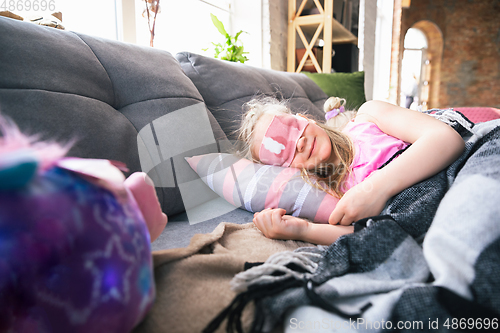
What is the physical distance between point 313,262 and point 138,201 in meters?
0.31

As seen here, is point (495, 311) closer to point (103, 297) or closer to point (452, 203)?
point (452, 203)

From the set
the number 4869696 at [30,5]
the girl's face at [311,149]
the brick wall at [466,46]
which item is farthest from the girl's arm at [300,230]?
the brick wall at [466,46]

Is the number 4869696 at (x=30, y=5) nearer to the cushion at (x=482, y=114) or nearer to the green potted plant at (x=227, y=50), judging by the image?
the green potted plant at (x=227, y=50)

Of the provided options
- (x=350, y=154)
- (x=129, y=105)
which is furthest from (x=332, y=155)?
(x=129, y=105)

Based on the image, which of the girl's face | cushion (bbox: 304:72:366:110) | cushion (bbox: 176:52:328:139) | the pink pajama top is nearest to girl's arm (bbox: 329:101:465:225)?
the pink pajama top

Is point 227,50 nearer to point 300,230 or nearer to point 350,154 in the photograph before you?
point 350,154

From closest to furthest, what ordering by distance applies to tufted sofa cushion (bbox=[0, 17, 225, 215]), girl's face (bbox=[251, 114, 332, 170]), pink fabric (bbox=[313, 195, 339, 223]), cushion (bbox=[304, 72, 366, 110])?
tufted sofa cushion (bbox=[0, 17, 225, 215]), pink fabric (bbox=[313, 195, 339, 223]), girl's face (bbox=[251, 114, 332, 170]), cushion (bbox=[304, 72, 366, 110])

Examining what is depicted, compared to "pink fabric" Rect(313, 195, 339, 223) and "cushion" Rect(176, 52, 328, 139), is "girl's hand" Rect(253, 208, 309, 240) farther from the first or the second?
"cushion" Rect(176, 52, 328, 139)

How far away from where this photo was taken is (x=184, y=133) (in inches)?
34.8

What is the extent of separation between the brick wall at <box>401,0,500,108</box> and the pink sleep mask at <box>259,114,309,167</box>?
762 cm

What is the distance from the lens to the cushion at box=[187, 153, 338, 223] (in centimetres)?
76

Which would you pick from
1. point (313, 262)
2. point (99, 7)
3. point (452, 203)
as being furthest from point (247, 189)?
point (99, 7)

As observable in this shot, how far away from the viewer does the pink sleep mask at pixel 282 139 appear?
882mm

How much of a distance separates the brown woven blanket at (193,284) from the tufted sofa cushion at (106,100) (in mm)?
327
